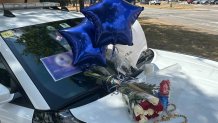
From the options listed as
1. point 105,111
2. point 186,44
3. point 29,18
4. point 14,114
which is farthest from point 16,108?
point 186,44

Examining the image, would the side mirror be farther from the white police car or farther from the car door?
the car door

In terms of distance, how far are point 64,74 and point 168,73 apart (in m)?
1.00

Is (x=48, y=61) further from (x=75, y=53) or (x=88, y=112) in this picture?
(x=88, y=112)

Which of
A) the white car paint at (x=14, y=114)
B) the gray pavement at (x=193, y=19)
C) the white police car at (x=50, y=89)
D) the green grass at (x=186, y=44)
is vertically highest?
the white police car at (x=50, y=89)

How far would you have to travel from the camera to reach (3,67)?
2750 mm

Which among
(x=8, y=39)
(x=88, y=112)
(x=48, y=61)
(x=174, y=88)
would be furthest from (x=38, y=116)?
(x=174, y=88)

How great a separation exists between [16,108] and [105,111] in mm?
611

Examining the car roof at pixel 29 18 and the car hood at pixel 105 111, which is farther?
the car roof at pixel 29 18

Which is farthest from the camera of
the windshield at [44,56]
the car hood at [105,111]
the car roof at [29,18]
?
the car roof at [29,18]

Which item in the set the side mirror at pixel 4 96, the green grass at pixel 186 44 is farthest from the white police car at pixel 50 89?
the green grass at pixel 186 44

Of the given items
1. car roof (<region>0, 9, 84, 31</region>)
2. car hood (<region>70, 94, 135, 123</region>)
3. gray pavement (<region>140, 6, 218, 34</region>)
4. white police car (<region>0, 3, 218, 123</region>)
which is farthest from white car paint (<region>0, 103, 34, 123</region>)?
gray pavement (<region>140, 6, 218, 34</region>)

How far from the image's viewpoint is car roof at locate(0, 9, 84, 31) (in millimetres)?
3032

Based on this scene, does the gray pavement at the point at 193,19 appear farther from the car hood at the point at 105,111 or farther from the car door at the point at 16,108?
the car door at the point at 16,108

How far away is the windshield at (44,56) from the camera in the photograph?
2510 millimetres
